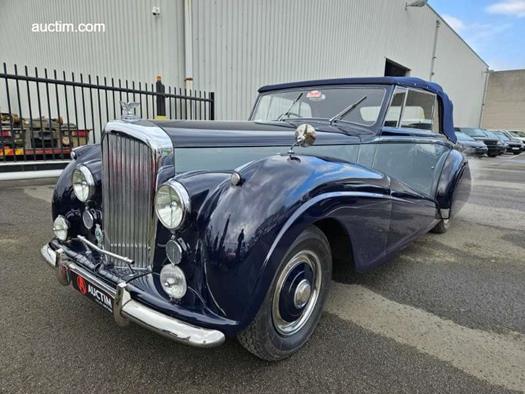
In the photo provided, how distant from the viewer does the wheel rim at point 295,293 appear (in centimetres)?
187

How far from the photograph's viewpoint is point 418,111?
11.9 feet

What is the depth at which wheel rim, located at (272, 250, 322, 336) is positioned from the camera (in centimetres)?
187

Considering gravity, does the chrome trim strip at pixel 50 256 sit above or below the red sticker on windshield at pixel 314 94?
below

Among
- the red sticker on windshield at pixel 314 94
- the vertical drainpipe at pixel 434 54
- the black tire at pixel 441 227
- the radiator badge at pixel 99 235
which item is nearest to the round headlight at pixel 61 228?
the radiator badge at pixel 99 235

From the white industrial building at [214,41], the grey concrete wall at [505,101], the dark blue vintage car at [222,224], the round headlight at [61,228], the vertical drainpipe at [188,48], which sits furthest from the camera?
the grey concrete wall at [505,101]

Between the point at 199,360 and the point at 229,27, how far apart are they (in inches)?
331

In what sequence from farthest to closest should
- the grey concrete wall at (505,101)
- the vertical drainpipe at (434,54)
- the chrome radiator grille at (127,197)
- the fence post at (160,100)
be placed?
the grey concrete wall at (505,101), the vertical drainpipe at (434,54), the fence post at (160,100), the chrome radiator grille at (127,197)

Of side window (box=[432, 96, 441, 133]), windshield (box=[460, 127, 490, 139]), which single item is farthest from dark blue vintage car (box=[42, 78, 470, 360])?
windshield (box=[460, 127, 490, 139])

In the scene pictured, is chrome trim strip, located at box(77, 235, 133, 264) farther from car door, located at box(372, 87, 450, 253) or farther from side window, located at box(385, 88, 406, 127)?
side window, located at box(385, 88, 406, 127)

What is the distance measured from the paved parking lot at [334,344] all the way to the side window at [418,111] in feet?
4.71

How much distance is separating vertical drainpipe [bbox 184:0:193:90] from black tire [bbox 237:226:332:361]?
6.97m

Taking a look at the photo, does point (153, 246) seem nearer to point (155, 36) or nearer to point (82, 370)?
point (82, 370)

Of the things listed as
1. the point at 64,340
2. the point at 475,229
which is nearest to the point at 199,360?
the point at 64,340

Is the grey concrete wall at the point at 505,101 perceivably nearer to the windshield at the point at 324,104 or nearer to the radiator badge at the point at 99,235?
the windshield at the point at 324,104
